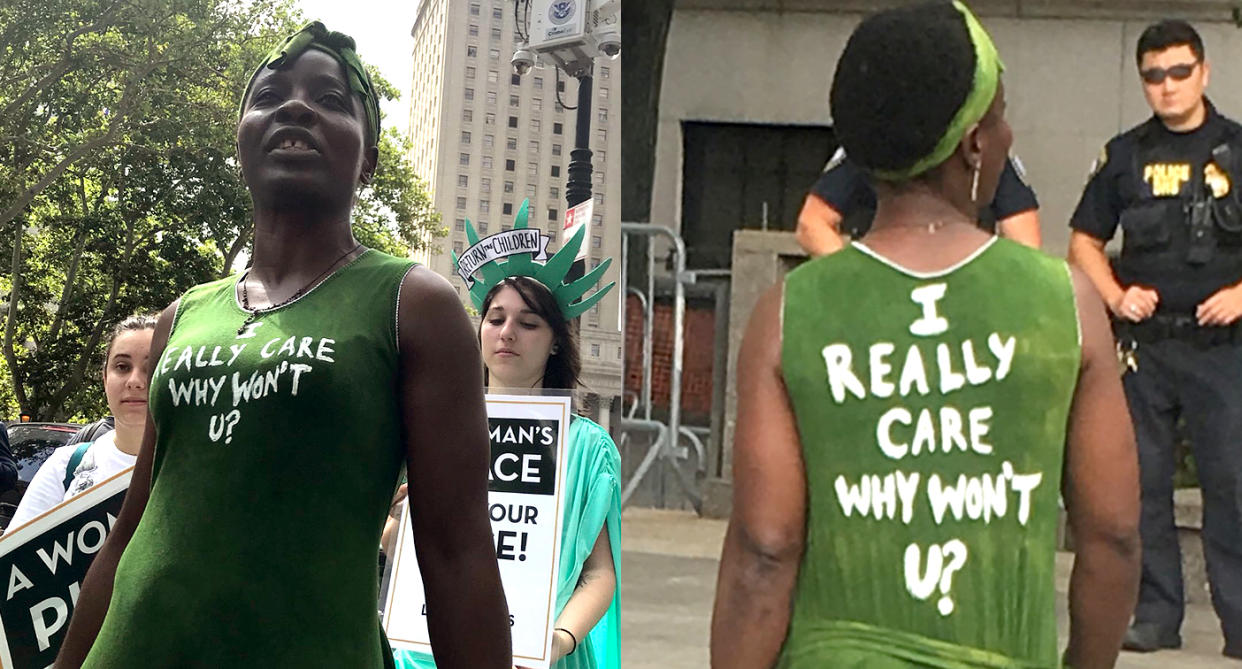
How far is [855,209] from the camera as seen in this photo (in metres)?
1.81

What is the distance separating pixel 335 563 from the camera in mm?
1563

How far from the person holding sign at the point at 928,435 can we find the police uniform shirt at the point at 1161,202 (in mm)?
1561

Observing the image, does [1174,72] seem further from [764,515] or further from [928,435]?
[764,515]

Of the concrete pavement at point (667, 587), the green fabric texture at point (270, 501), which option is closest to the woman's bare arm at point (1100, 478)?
the green fabric texture at point (270, 501)

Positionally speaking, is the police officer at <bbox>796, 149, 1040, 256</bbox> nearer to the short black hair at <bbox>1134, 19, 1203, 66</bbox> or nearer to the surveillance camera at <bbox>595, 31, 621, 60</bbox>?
the short black hair at <bbox>1134, 19, 1203, 66</bbox>

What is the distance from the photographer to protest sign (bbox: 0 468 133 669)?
2.45 metres

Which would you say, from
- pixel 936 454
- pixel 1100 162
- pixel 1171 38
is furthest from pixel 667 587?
pixel 936 454

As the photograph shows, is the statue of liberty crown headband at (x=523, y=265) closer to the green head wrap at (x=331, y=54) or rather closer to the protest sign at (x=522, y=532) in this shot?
the protest sign at (x=522, y=532)

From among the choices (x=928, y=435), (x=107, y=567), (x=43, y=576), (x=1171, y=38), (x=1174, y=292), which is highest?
(x=1171, y=38)

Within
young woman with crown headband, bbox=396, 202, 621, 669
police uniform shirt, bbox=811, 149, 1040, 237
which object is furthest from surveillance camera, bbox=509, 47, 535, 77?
police uniform shirt, bbox=811, 149, 1040, 237

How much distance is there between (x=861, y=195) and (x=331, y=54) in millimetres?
786

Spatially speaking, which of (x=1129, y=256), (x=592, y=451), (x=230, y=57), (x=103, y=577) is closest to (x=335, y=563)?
(x=103, y=577)

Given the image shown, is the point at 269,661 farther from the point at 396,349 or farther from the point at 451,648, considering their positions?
the point at 396,349

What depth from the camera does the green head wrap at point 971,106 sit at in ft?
4.83
